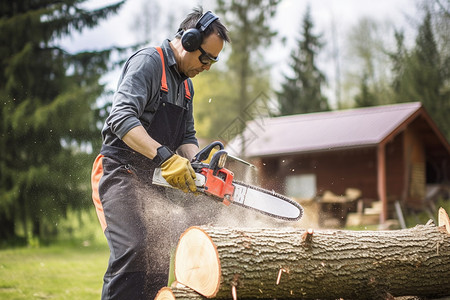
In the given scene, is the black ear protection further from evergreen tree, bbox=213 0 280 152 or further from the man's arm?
evergreen tree, bbox=213 0 280 152

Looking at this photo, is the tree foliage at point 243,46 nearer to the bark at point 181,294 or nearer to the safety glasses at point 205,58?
the safety glasses at point 205,58

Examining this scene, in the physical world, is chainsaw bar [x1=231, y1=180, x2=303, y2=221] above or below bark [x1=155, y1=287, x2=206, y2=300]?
above

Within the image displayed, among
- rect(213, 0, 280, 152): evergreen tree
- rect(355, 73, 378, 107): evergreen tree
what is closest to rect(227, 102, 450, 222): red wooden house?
rect(213, 0, 280, 152): evergreen tree

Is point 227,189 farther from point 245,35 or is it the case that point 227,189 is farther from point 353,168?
point 245,35

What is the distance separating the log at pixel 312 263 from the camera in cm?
246

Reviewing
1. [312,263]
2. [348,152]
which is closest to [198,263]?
[312,263]

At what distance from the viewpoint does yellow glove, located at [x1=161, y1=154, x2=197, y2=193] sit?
2.57 metres

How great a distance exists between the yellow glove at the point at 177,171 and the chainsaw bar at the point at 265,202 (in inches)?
15.3

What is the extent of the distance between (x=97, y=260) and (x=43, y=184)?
2.66 meters

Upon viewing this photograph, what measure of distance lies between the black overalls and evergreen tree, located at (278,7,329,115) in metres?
19.9

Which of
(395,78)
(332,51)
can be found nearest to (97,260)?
(395,78)

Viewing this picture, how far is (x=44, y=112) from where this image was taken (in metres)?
9.59

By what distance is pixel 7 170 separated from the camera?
9742 mm

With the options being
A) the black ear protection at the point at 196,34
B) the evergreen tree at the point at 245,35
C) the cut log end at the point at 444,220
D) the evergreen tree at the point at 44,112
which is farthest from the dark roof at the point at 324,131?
the black ear protection at the point at 196,34
